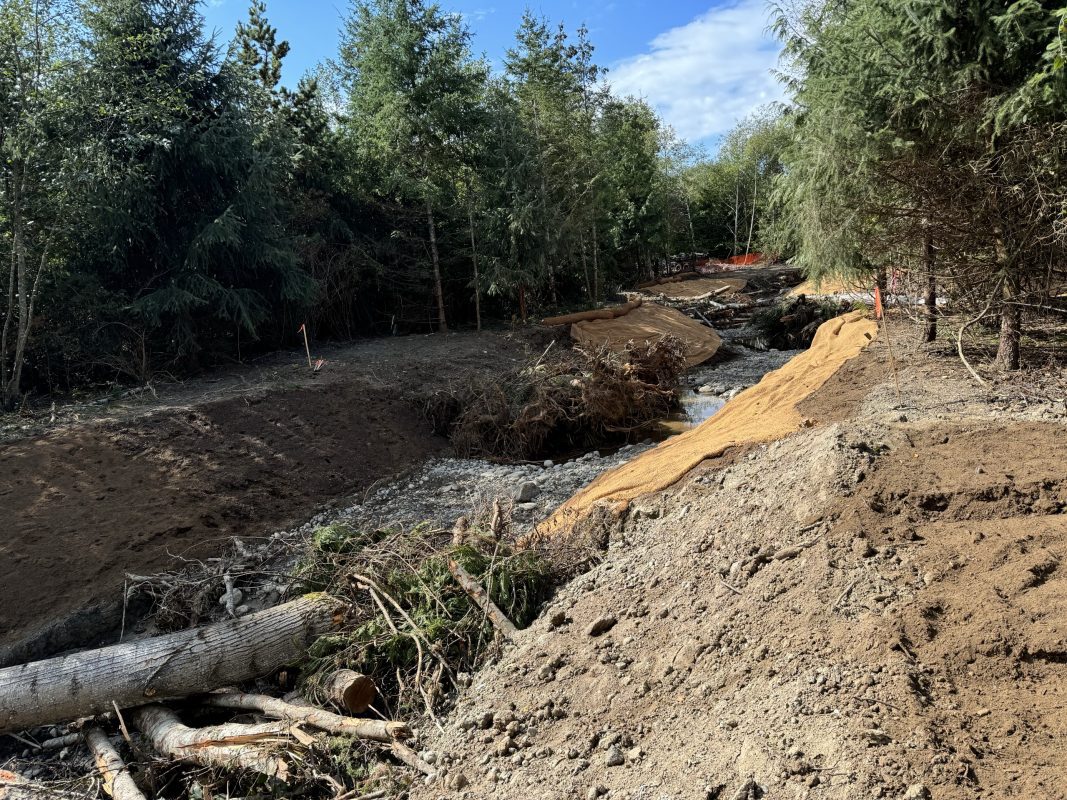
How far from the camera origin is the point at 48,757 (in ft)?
15.6

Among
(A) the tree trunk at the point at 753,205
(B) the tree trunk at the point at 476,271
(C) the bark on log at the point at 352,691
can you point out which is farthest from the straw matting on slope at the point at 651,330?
(A) the tree trunk at the point at 753,205

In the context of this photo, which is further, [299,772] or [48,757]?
[48,757]

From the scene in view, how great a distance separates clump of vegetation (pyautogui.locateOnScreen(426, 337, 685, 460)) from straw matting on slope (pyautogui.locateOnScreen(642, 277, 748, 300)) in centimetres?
1309

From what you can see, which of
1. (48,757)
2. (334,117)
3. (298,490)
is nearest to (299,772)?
(48,757)

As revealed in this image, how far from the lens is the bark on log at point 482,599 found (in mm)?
4738

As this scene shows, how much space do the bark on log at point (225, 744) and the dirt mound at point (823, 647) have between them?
942 millimetres

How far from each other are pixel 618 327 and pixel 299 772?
45.7 feet

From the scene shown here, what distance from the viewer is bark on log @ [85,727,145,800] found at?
3.97m

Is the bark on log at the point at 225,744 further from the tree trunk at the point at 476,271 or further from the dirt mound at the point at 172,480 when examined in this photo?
the tree trunk at the point at 476,271

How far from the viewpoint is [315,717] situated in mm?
4215

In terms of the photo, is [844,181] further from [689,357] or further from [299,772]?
[299,772]

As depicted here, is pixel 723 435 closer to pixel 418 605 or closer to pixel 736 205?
pixel 418 605

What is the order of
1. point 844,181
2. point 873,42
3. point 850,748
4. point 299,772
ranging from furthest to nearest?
point 844,181 → point 873,42 → point 299,772 → point 850,748

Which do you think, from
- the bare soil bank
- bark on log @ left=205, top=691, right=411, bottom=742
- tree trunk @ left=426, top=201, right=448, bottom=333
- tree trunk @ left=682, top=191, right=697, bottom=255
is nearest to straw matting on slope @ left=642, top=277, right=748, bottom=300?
tree trunk @ left=426, top=201, right=448, bottom=333
